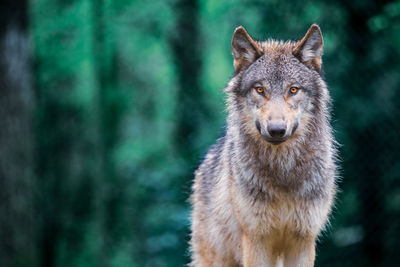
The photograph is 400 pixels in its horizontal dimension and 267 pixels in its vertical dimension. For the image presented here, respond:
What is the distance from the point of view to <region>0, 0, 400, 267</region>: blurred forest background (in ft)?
17.6

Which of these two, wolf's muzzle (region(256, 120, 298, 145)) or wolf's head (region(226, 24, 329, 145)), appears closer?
wolf's muzzle (region(256, 120, 298, 145))

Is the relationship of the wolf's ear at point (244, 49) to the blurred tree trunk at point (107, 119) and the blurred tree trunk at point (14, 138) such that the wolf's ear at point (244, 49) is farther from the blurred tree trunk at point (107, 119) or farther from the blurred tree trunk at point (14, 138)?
the blurred tree trunk at point (107, 119)

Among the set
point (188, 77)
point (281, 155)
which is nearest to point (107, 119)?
point (188, 77)

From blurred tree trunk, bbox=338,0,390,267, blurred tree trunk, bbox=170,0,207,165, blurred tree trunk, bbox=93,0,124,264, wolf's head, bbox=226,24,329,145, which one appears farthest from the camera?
blurred tree trunk, bbox=93,0,124,264

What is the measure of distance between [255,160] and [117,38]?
168 inches

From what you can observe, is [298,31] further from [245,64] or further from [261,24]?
[245,64]

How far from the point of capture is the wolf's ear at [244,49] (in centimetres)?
305

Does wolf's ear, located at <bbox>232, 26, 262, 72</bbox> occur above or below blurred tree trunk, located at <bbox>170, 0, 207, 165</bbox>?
below

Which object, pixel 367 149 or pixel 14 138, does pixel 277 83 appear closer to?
pixel 367 149

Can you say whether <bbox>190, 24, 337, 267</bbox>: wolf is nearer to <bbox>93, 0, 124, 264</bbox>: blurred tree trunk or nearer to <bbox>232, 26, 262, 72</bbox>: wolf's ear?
<bbox>232, 26, 262, 72</bbox>: wolf's ear

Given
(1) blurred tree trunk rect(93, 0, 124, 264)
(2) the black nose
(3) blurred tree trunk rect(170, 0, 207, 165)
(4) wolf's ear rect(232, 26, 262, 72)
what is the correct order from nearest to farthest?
(2) the black nose, (4) wolf's ear rect(232, 26, 262, 72), (3) blurred tree trunk rect(170, 0, 207, 165), (1) blurred tree trunk rect(93, 0, 124, 264)

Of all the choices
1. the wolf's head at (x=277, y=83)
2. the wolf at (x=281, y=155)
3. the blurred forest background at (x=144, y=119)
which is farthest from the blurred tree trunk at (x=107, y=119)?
the wolf's head at (x=277, y=83)

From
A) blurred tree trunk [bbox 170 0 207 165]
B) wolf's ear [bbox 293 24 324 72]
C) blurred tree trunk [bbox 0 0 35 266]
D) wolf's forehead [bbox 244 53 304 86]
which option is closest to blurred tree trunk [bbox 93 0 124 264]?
blurred tree trunk [bbox 170 0 207 165]

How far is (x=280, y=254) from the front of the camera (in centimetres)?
325
